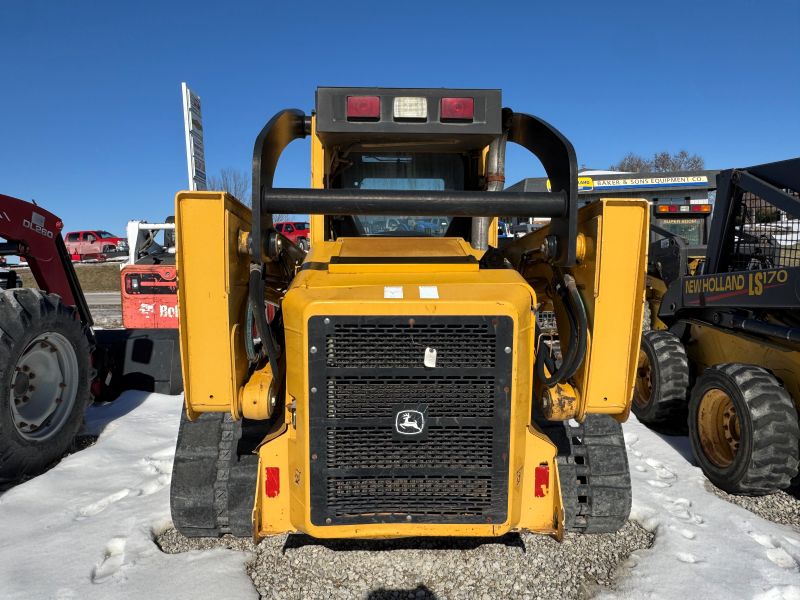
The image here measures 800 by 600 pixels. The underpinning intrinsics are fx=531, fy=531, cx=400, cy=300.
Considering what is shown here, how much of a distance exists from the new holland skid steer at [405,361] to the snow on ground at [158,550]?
29cm

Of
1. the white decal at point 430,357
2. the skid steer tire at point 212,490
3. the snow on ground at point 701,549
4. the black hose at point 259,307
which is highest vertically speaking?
the black hose at point 259,307

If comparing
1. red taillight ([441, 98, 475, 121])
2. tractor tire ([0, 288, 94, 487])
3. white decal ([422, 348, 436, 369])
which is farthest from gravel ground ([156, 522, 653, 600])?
red taillight ([441, 98, 475, 121])

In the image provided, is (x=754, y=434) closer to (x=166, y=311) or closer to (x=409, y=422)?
(x=409, y=422)

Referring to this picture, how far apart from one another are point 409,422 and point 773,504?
2946 mm

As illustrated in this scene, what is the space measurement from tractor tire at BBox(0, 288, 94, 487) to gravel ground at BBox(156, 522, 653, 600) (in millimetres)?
1331

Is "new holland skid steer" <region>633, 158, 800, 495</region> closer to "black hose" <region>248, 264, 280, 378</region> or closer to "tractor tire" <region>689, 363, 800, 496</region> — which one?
"tractor tire" <region>689, 363, 800, 496</region>

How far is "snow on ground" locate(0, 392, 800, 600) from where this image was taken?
2561 mm

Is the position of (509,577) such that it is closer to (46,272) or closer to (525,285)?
(525,285)

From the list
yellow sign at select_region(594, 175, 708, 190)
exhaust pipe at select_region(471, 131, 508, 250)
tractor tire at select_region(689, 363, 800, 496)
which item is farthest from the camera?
yellow sign at select_region(594, 175, 708, 190)

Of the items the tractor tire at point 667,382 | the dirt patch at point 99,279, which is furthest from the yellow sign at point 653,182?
the dirt patch at point 99,279

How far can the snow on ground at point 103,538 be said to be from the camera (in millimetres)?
2547

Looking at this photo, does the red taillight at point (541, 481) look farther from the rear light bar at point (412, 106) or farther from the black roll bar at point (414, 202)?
the rear light bar at point (412, 106)

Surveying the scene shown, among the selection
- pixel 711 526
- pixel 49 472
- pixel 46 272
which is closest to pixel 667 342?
pixel 711 526

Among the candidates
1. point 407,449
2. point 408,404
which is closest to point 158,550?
point 407,449
